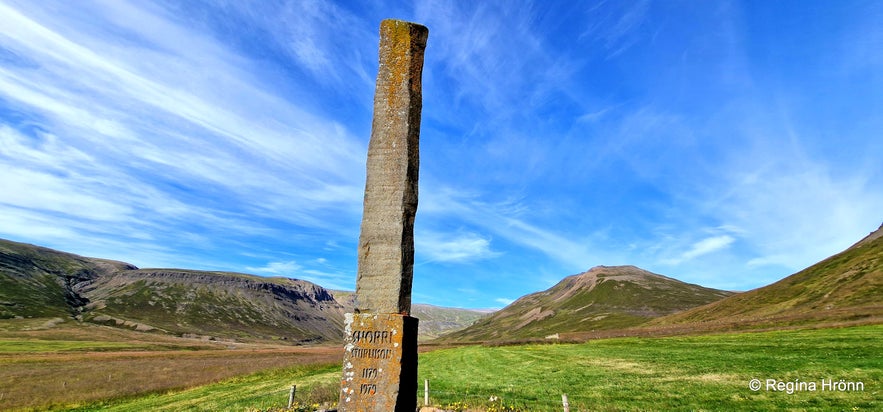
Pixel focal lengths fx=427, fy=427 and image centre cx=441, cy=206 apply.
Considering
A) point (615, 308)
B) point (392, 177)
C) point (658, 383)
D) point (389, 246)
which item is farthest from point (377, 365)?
point (615, 308)

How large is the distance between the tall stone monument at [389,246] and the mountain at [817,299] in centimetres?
5349

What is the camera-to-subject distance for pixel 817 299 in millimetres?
76188

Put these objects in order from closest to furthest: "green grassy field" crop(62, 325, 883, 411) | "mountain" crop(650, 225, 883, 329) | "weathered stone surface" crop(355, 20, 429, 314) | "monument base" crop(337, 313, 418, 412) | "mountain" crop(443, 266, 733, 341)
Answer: "monument base" crop(337, 313, 418, 412)
"weathered stone surface" crop(355, 20, 429, 314)
"green grassy field" crop(62, 325, 883, 411)
"mountain" crop(650, 225, 883, 329)
"mountain" crop(443, 266, 733, 341)

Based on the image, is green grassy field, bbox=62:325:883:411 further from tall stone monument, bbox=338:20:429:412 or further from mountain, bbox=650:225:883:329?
mountain, bbox=650:225:883:329

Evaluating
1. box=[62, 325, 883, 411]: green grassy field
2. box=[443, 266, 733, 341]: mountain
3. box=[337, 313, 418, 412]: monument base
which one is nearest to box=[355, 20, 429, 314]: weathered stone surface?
box=[337, 313, 418, 412]: monument base

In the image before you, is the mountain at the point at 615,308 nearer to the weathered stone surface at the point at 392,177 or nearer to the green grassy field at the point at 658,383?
the green grassy field at the point at 658,383

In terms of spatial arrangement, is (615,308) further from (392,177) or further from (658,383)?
(392,177)

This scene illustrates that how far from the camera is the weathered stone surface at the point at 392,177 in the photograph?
383 inches

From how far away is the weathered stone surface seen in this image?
31.9 ft

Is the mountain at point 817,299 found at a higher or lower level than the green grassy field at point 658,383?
higher

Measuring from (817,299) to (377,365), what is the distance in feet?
317

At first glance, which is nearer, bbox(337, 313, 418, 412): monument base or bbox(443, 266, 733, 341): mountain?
bbox(337, 313, 418, 412): monument base

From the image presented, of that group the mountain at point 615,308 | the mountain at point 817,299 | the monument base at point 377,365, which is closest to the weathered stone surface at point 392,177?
the monument base at point 377,365

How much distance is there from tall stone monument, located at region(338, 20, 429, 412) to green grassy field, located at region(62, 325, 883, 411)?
7.18m
